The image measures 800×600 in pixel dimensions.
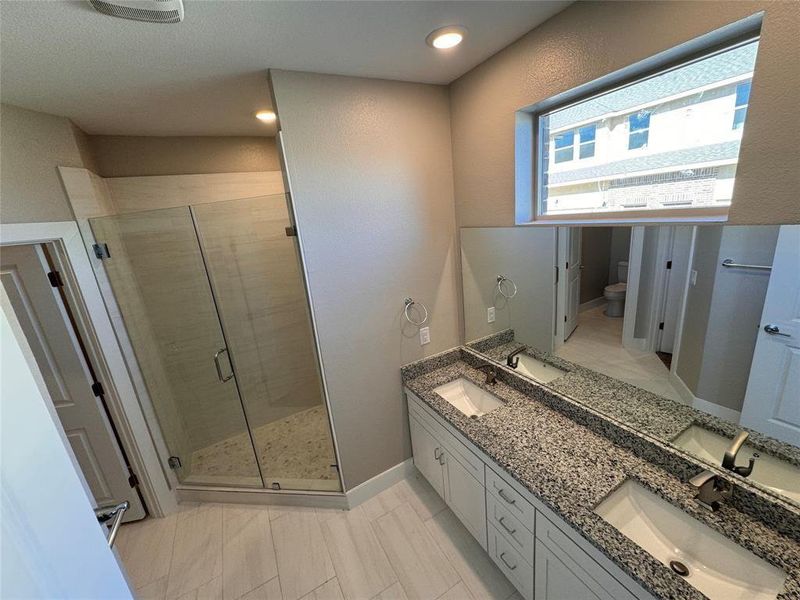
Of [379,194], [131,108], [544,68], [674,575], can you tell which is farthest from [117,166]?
[674,575]

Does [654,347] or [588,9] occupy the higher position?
[588,9]

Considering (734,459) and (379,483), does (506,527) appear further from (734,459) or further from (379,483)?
(379,483)

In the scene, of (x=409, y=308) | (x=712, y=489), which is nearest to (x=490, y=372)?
(x=409, y=308)

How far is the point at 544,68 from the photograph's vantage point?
144 centimetres

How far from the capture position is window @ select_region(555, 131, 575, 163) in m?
1.61

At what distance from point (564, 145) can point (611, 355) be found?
3.64 feet

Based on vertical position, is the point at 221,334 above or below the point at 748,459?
above

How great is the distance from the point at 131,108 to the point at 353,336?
1829 millimetres

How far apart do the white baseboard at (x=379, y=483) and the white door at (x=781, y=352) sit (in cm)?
193

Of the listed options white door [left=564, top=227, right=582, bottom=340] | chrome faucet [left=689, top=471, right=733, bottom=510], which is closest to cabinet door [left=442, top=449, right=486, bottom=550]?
chrome faucet [left=689, top=471, right=733, bottom=510]

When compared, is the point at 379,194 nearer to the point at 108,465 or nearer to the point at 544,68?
the point at 544,68

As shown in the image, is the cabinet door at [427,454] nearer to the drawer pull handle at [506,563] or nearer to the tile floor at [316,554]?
the tile floor at [316,554]

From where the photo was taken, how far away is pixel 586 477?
1.28 metres

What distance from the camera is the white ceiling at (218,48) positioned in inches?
43.2
